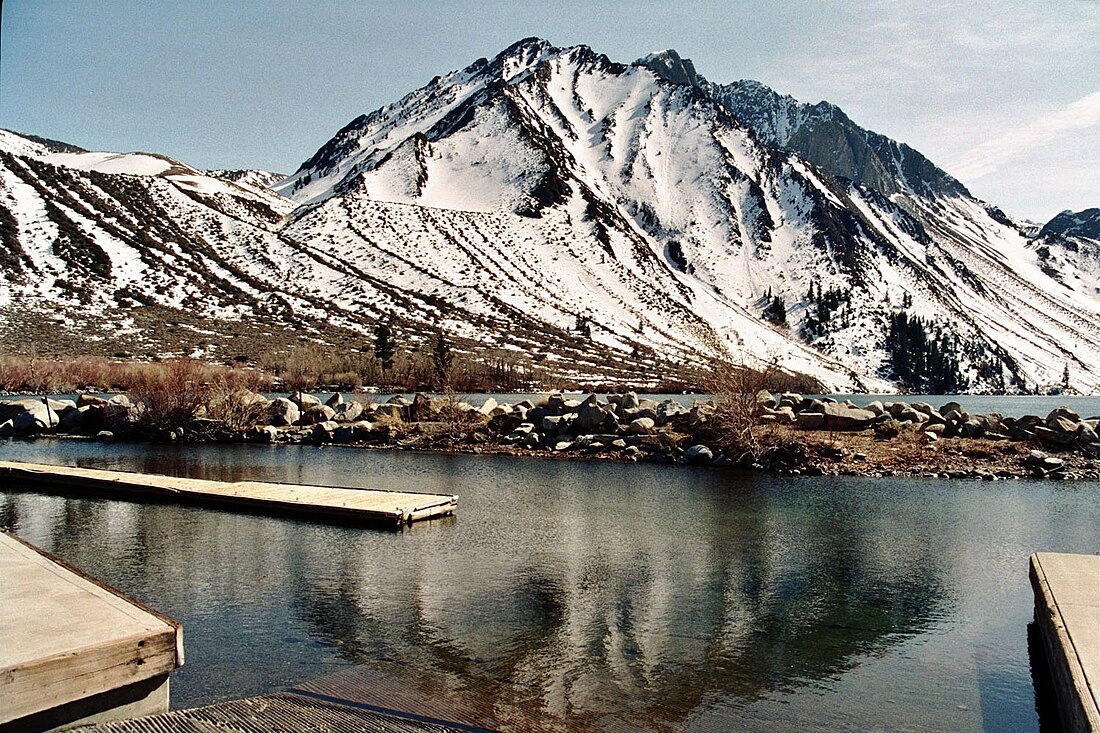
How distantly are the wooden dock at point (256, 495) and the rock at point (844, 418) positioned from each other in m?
19.0

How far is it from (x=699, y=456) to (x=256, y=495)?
16069 millimetres

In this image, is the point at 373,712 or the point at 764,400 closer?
the point at 373,712

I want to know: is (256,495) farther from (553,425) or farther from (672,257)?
(672,257)

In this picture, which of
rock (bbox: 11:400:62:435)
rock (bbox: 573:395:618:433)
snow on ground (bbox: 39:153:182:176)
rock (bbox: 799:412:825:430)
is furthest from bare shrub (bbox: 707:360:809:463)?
snow on ground (bbox: 39:153:182:176)

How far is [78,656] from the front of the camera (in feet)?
24.7

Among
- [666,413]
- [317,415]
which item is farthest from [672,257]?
[666,413]

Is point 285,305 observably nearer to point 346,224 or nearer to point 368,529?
point 346,224

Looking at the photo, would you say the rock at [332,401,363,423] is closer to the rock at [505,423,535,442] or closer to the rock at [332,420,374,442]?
the rock at [332,420,374,442]

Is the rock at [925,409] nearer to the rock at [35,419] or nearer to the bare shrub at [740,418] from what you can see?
the bare shrub at [740,418]

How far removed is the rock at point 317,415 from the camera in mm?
41250

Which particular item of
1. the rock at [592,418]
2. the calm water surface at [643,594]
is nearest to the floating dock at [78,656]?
the calm water surface at [643,594]

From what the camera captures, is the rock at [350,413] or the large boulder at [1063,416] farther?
the rock at [350,413]

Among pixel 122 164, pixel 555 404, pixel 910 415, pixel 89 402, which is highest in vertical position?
pixel 122 164

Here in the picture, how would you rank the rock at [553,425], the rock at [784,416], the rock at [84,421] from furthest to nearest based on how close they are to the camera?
the rock at [84,421]
the rock at [553,425]
the rock at [784,416]
